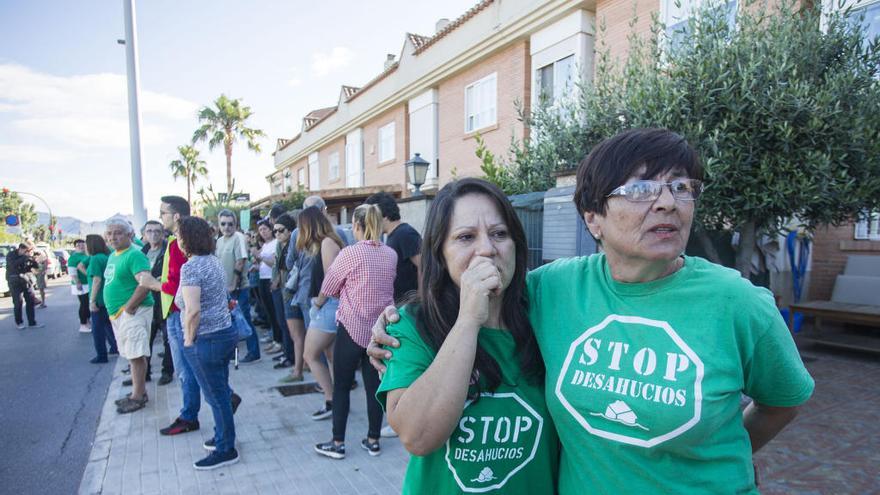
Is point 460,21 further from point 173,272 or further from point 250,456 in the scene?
point 250,456

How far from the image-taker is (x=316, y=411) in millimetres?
5238

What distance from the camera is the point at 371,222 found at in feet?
14.5

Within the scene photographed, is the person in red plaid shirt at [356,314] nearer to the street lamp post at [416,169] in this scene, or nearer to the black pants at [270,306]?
the black pants at [270,306]

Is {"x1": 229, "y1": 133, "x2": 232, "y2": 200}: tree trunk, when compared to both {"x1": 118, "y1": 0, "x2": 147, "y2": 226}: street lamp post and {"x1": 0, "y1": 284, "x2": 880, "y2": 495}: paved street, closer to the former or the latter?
{"x1": 118, "y1": 0, "x2": 147, "y2": 226}: street lamp post

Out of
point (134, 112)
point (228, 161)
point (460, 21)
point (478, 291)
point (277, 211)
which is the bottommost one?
point (478, 291)

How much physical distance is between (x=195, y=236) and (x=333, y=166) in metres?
20.9

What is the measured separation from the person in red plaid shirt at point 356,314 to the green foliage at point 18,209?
53.6 m

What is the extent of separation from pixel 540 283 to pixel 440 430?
23.9 inches

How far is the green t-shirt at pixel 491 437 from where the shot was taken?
4.78 ft

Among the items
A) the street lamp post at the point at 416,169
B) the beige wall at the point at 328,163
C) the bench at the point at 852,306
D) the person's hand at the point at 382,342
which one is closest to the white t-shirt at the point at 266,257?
the street lamp post at the point at 416,169

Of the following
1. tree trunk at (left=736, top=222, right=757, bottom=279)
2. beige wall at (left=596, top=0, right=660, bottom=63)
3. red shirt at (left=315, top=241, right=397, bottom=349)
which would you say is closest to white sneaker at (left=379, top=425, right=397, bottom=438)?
red shirt at (left=315, top=241, right=397, bottom=349)

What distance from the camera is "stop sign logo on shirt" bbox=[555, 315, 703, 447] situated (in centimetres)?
126

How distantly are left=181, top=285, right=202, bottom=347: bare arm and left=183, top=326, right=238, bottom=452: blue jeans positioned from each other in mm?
68

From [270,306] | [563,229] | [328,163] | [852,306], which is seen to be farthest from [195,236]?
[328,163]
